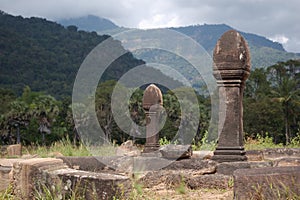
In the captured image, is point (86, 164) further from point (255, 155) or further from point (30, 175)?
point (255, 155)

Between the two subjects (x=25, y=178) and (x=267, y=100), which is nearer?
(x=25, y=178)

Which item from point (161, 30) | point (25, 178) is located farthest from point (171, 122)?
point (25, 178)

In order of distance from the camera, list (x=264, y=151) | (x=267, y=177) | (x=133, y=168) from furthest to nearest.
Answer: (x=264, y=151)
(x=133, y=168)
(x=267, y=177)

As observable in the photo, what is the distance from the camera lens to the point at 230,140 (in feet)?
22.0

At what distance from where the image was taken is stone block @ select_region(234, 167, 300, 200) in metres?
3.86

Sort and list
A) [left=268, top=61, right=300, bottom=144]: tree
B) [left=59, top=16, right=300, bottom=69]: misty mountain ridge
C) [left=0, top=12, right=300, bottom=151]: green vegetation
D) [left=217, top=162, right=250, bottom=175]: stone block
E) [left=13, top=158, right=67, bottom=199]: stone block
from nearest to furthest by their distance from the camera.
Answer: [left=13, top=158, right=67, bottom=199]: stone block < [left=217, top=162, right=250, bottom=175]: stone block < [left=0, top=12, right=300, bottom=151]: green vegetation < [left=268, top=61, right=300, bottom=144]: tree < [left=59, top=16, right=300, bottom=69]: misty mountain ridge

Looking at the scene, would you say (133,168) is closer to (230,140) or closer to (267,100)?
(230,140)

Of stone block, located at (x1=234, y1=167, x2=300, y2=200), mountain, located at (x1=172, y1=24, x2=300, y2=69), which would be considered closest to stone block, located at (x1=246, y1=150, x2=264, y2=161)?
stone block, located at (x1=234, y1=167, x2=300, y2=200)

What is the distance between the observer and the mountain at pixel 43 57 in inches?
2285

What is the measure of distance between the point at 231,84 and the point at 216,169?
135 centimetres

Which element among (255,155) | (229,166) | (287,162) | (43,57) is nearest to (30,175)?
(229,166)

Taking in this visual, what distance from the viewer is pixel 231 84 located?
6.71 meters

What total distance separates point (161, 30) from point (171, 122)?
80.9ft

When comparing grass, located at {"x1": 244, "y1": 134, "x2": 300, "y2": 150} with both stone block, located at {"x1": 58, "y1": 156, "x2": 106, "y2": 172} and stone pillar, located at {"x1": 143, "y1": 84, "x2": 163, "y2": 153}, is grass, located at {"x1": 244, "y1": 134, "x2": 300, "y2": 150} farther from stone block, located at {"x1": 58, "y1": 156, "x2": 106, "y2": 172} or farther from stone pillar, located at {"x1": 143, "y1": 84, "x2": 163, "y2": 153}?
stone block, located at {"x1": 58, "y1": 156, "x2": 106, "y2": 172}
